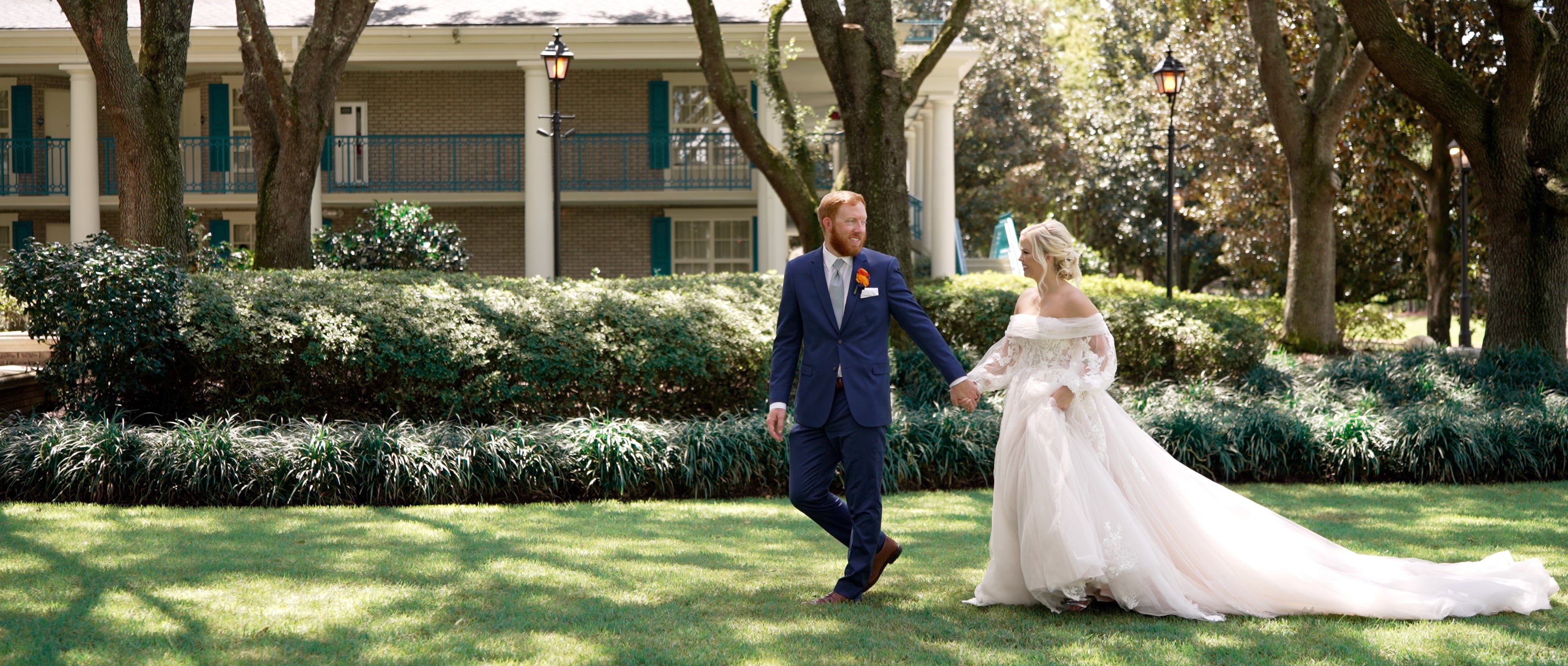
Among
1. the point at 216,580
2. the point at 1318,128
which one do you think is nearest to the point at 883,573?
the point at 216,580

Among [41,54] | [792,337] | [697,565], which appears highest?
[41,54]

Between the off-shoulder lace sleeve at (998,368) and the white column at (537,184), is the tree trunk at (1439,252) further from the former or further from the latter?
the off-shoulder lace sleeve at (998,368)

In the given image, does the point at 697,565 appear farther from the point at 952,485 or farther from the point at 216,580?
the point at 952,485

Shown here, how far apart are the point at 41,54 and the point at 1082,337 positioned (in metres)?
21.1

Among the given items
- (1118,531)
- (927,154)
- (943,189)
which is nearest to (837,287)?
(1118,531)

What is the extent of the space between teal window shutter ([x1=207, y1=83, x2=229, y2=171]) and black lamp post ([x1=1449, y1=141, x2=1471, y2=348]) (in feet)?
67.4

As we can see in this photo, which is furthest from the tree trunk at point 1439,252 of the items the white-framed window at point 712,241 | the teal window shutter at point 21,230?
the teal window shutter at point 21,230

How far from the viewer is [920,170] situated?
88.2ft

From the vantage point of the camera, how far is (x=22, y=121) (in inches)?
919

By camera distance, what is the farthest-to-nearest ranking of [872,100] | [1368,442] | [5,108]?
[5,108], [872,100], [1368,442]

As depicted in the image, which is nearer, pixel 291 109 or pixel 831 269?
pixel 831 269

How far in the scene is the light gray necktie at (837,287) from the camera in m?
5.26

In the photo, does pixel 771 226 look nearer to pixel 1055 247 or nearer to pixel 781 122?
pixel 781 122

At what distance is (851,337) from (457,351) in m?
5.10
